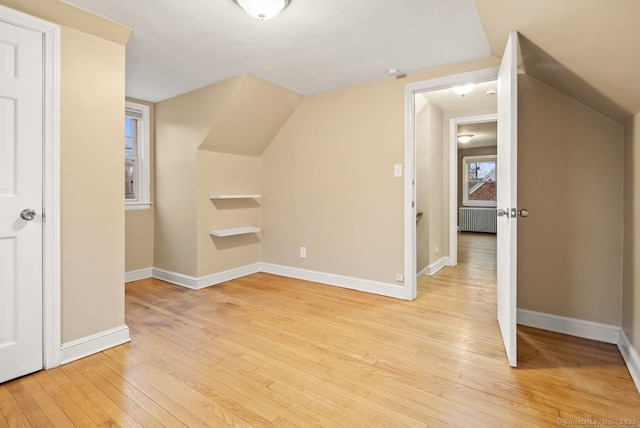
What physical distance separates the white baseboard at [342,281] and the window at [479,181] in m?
6.61

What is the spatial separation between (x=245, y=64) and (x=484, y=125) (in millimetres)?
4684

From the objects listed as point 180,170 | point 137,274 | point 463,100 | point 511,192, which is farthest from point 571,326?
point 137,274

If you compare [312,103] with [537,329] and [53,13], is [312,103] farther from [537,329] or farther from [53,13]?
[537,329]

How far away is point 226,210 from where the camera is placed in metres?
3.89

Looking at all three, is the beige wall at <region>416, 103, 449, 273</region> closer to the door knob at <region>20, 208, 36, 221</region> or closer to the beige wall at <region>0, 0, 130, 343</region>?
the beige wall at <region>0, 0, 130, 343</region>

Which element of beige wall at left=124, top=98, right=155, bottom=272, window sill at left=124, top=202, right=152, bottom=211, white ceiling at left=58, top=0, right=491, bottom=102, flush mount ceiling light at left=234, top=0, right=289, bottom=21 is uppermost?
white ceiling at left=58, top=0, right=491, bottom=102

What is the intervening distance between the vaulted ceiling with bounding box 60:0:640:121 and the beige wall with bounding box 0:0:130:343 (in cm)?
19

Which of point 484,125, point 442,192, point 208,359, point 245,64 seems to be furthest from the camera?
point 484,125

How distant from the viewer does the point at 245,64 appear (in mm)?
2869

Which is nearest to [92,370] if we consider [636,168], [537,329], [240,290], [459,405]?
[240,290]

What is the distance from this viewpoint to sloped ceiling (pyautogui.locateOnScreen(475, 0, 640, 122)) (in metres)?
1.36

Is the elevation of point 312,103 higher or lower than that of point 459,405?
higher

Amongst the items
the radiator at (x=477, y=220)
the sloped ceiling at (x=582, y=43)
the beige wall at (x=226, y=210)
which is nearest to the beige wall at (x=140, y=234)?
the beige wall at (x=226, y=210)

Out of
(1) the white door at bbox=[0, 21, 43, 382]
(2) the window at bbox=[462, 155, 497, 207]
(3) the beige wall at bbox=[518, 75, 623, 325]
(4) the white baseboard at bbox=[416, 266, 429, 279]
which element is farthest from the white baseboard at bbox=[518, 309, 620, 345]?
(2) the window at bbox=[462, 155, 497, 207]
